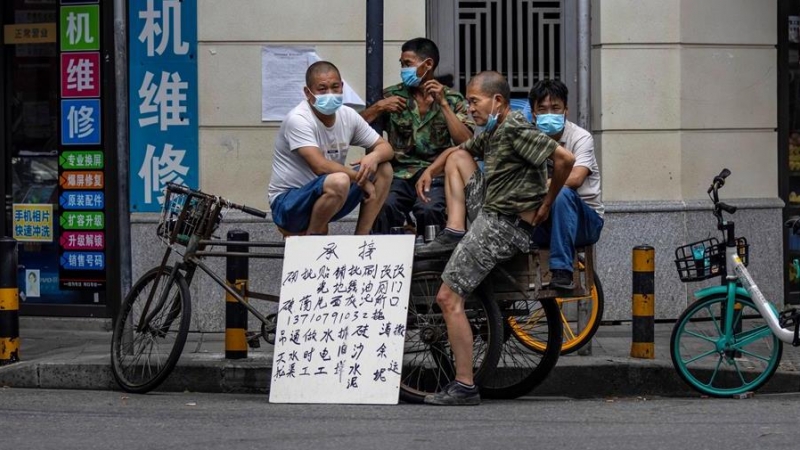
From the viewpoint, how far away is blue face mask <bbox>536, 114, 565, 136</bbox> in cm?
831

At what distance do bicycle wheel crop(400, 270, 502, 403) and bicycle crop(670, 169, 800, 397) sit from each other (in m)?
1.24

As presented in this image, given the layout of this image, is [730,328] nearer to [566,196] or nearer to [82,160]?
[566,196]

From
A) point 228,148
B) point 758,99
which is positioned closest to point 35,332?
point 228,148

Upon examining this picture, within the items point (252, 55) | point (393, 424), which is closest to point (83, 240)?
point (252, 55)

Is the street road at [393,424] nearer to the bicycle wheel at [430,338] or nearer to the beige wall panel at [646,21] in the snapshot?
the bicycle wheel at [430,338]

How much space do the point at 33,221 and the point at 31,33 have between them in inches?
58.5

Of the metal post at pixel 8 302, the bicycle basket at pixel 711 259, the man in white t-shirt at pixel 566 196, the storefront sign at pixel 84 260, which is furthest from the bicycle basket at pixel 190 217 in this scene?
the storefront sign at pixel 84 260

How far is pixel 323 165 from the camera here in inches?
316

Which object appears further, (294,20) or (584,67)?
(294,20)

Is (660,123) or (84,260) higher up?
(660,123)

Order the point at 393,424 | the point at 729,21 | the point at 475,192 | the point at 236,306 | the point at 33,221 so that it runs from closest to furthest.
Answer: the point at 393,424 → the point at 475,192 → the point at 236,306 → the point at 729,21 → the point at 33,221

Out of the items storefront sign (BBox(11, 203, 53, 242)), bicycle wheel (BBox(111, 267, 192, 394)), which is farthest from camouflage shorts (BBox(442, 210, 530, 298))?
storefront sign (BBox(11, 203, 53, 242))

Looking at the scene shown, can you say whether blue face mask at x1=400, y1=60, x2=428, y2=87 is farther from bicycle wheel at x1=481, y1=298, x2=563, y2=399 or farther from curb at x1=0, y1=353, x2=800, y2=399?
curb at x1=0, y1=353, x2=800, y2=399

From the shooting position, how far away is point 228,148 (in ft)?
35.0
